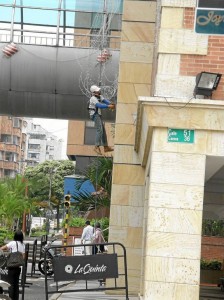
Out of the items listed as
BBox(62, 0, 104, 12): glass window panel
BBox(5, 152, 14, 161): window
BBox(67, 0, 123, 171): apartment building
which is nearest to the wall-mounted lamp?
BBox(67, 0, 123, 171): apartment building

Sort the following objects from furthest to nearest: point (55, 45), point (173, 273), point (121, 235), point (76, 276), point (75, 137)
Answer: point (75, 137) < point (55, 45) < point (121, 235) < point (76, 276) < point (173, 273)

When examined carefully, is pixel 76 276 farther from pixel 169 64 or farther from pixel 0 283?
pixel 169 64

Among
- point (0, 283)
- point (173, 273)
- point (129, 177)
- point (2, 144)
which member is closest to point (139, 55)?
point (129, 177)

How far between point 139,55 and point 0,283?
6647 millimetres

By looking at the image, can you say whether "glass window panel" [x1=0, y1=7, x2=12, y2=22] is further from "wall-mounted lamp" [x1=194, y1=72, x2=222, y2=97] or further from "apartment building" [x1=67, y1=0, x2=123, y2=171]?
"wall-mounted lamp" [x1=194, y1=72, x2=222, y2=97]

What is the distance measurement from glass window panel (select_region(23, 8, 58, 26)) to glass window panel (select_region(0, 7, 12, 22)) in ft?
1.62

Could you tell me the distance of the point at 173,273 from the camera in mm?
11000

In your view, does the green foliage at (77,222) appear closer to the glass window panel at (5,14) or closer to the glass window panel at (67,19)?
the glass window panel at (67,19)

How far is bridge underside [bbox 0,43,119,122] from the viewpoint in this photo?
2156cm

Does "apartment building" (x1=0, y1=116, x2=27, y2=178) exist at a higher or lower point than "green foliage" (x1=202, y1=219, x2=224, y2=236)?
higher

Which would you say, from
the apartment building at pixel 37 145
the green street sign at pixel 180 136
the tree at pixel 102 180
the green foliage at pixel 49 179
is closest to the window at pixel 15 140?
the green foliage at pixel 49 179

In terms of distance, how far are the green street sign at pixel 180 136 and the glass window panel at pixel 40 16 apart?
564 inches

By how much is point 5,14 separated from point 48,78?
4226 mm

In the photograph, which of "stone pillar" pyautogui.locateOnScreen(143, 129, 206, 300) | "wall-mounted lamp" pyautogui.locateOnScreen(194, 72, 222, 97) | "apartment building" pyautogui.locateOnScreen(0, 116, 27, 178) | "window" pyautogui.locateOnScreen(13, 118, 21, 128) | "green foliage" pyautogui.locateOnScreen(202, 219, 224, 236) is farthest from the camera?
"window" pyautogui.locateOnScreen(13, 118, 21, 128)
